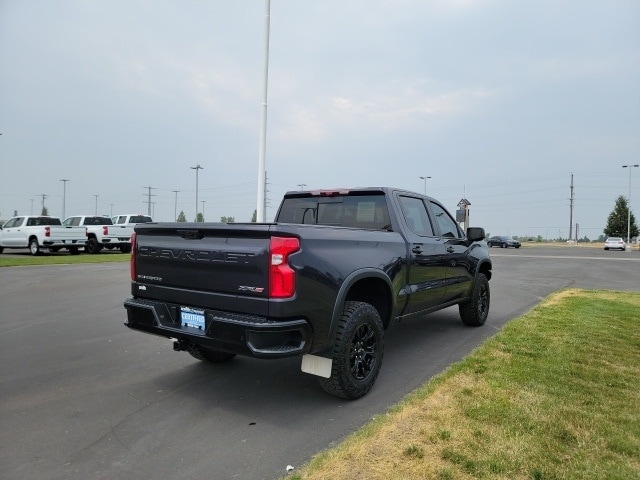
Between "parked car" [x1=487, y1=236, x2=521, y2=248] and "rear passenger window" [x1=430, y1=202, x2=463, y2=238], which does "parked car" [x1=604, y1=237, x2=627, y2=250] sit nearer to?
"parked car" [x1=487, y1=236, x2=521, y2=248]

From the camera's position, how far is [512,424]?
3260 mm

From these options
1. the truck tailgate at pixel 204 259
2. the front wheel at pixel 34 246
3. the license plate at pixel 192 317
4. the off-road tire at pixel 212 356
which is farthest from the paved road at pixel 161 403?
the front wheel at pixel 34 246

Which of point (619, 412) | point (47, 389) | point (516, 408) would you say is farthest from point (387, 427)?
point (47, 389)

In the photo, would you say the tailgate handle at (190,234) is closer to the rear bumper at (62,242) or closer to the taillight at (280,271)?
the taillight at (280,271)

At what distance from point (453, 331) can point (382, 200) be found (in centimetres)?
276

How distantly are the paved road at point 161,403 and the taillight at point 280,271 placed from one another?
3.48 feet

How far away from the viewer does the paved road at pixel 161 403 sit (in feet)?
9.66

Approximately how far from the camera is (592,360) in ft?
15.7

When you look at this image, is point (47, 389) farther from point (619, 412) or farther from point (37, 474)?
point (619, 412)

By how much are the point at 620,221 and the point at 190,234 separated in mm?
73167

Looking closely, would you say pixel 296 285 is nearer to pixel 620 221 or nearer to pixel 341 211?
pixel 341 211

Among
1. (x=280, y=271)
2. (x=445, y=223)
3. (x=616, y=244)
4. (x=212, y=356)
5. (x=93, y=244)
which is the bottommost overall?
(x=212, y=356)

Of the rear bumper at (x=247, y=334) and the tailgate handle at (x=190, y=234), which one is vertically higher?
the tailgate handle at (x=190, y=234)

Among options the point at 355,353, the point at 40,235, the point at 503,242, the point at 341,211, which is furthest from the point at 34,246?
the point at 503,242
